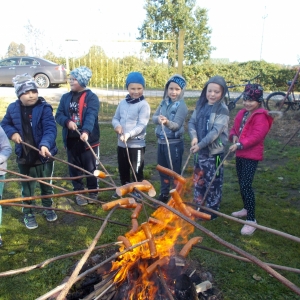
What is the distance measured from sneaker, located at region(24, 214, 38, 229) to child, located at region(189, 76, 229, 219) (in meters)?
2.03

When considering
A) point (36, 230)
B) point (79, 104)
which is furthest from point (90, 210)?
point (79, 104)

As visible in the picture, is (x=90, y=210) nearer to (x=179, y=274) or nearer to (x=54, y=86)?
(x=179, y=274)

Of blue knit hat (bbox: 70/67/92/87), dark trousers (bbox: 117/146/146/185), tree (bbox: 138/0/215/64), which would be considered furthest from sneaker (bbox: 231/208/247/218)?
tree (bbox: 138/0/215/64)

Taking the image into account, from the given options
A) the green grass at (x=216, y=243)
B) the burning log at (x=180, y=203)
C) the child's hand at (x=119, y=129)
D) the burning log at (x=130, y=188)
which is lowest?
the green grass at (x=216, y=243)

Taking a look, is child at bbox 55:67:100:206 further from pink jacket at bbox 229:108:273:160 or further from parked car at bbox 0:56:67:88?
parked car at bbox 0:56:67:88

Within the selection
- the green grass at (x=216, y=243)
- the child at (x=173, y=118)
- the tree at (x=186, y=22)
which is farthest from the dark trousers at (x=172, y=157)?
the tree at (x=186, y=22)

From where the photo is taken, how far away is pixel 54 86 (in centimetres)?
1747

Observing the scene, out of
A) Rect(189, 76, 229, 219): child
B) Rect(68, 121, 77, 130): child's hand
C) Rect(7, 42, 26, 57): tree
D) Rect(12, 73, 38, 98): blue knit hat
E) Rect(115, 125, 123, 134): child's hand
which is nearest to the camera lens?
Rect(12, 73, 38, 98): blue knit hat

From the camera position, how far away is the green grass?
9.20ft

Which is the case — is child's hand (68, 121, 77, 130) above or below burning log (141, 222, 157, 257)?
above

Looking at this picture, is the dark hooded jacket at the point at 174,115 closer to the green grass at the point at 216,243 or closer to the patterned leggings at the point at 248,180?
the patterned leggings at the point at 248,180

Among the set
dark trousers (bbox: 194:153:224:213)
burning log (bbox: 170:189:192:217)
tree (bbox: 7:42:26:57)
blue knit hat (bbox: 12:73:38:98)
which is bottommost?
dark trousers (bbox: 194:153:224:213)

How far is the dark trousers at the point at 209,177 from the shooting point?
149 inches

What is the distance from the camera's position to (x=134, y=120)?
4.19 metres
